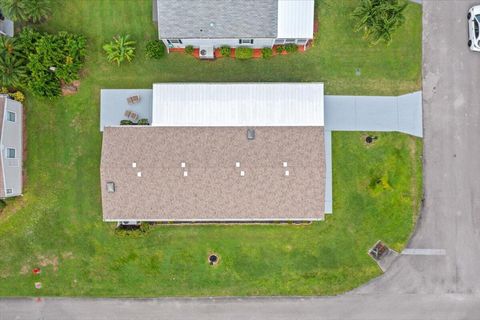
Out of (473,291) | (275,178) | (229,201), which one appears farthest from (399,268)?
(229,201)

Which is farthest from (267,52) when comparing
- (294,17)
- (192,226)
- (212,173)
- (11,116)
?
(11,116)

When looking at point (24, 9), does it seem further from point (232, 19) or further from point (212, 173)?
point (212, 173)

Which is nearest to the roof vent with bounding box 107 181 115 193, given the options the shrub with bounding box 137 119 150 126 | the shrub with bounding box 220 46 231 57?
the shrub with bounding box 137 119 150 126

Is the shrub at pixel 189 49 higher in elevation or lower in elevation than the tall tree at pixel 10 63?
higher

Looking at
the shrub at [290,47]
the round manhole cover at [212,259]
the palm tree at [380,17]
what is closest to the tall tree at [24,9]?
the shrub at [290,47]

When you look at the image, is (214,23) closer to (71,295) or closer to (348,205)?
(348,205)

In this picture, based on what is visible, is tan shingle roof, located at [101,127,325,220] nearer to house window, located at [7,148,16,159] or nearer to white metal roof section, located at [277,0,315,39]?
white metal roof section, located at [277,0,315,39]

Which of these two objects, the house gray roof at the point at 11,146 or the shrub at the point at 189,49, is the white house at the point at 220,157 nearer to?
the shrub at the point at 189,49
